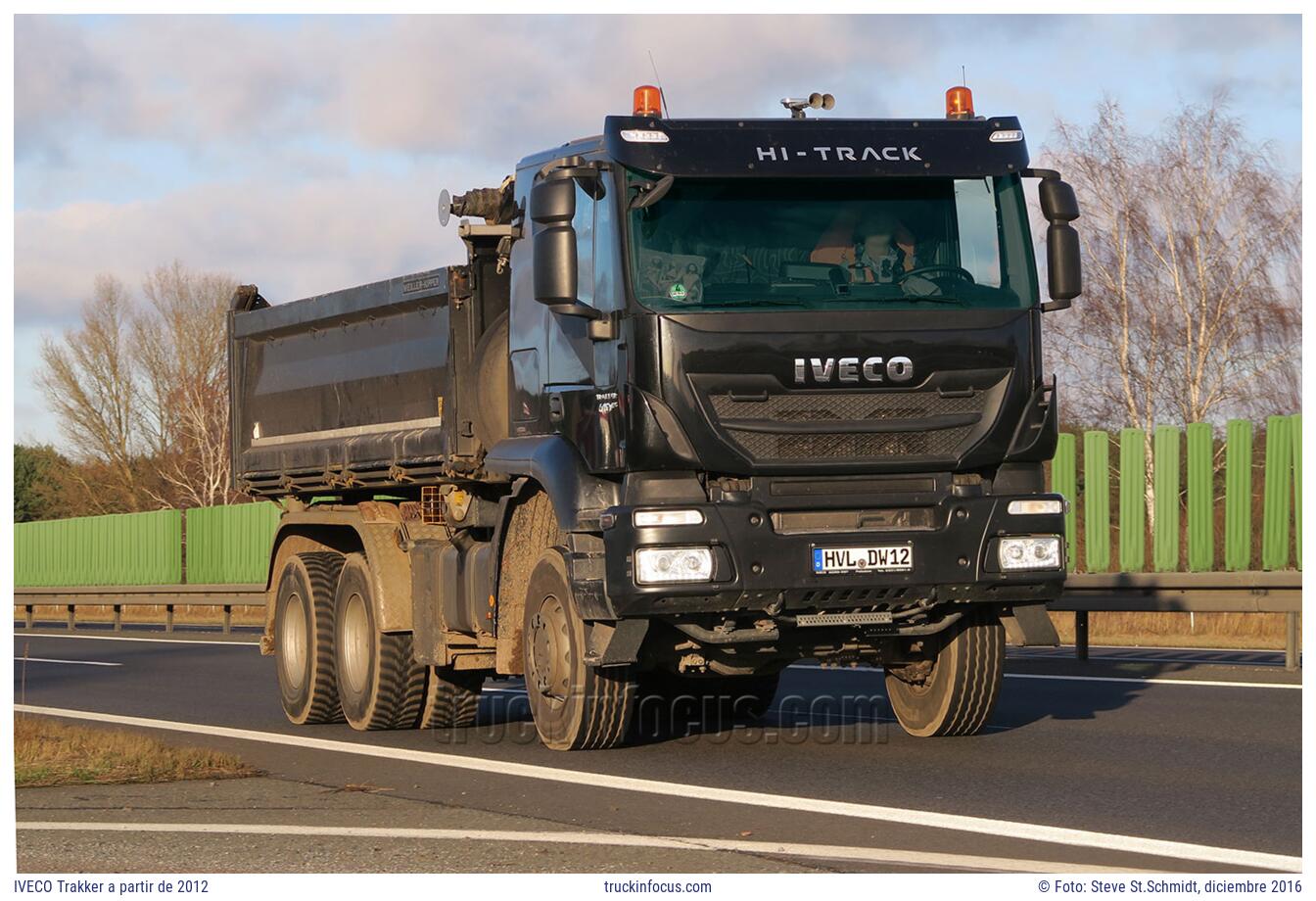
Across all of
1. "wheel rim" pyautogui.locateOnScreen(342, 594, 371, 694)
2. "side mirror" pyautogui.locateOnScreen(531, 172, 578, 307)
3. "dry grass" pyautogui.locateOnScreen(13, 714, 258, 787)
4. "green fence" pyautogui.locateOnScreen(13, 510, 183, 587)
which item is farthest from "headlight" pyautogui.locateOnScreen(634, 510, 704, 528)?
"green fence" pyautogui.locateOnScreen(13, 510, 183, 587)

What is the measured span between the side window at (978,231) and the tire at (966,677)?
197cm

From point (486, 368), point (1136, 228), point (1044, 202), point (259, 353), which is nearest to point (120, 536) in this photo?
point (1136, 228)

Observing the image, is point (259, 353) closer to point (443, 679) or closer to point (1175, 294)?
point (443, 679)

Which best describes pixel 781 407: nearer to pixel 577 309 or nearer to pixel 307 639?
pixel 577 309

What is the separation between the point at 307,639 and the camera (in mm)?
14492

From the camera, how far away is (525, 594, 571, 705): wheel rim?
36.2ft

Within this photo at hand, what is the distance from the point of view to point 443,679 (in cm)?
1364

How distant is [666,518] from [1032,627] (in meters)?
2.22

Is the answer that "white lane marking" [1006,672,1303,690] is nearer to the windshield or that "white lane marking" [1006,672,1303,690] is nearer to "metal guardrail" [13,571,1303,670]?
"metal guardrail" [13,571,1303,670]

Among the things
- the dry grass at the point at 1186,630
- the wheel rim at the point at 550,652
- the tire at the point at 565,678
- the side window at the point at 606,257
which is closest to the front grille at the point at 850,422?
the side window at the point at 606,257

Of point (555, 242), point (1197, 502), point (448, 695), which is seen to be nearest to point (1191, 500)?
point (1197, 502)

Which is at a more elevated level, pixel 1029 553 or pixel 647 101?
pixel 647 101

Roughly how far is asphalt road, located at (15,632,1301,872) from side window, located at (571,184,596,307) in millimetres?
2437

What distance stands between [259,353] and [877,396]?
22.8 feet
